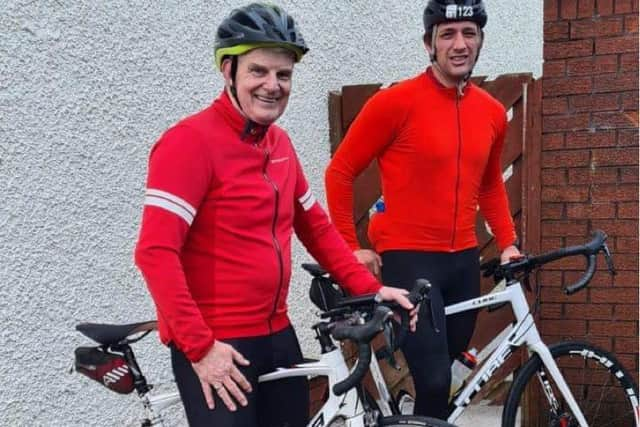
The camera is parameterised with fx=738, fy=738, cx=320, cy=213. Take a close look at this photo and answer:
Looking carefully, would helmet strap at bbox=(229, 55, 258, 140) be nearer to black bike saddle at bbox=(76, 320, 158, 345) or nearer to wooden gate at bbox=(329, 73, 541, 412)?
black bike saddle at bbox=(76, 320, 158, 345)

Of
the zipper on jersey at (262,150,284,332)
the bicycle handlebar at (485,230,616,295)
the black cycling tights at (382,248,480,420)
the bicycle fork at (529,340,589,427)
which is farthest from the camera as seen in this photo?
the bicycle fork at (529,340,589,427)

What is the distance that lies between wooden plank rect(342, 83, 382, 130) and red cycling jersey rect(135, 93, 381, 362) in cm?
205

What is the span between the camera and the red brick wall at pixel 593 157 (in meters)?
3.75

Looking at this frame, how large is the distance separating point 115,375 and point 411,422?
85 centimetres

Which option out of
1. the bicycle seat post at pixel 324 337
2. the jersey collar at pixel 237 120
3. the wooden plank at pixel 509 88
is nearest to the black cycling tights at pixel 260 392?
the bicycle seat post at pixel 324 337

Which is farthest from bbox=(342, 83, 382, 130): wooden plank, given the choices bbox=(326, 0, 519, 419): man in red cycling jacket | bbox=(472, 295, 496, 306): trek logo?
bbox=(472, 295, 496, 306): trek logo

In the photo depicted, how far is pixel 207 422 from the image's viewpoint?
1.93 meters

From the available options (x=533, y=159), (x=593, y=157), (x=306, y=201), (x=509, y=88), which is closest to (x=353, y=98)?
(x=509, y=88)

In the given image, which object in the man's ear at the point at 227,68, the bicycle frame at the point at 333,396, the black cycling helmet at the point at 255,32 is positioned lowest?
the bicycle frame at the point at 333,396

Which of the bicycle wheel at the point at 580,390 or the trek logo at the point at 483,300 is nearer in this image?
the trek logo at the point at 483,300

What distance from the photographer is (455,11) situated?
2828 millimetres

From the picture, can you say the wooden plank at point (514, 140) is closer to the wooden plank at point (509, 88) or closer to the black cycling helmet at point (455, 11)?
the wooden plank at point (509, 88)

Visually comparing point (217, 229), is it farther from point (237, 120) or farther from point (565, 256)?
point (565, 256)

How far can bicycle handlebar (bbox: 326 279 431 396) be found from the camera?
1.80 meters
